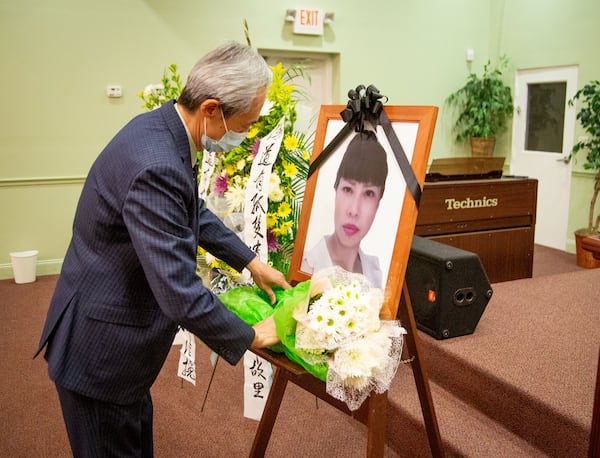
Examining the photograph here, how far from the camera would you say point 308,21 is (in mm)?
5727

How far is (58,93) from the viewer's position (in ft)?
16.5

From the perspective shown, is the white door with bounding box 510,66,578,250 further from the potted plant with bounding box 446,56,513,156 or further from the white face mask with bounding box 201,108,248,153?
the white face mask with bounding box 201,108,248,153

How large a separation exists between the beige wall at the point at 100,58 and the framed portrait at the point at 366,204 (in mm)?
3799

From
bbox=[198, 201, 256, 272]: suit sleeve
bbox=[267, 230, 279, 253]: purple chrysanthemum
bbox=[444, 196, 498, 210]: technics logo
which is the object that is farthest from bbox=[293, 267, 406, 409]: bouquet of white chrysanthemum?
bbox=[444, 196, 498, 210]: technics logo

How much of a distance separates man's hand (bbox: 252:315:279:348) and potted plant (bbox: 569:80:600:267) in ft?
13.8

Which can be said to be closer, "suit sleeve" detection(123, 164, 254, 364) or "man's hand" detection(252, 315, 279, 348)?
"suit sleeve" detection(123, 164, 254, 364)

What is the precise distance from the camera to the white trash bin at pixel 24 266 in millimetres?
4875

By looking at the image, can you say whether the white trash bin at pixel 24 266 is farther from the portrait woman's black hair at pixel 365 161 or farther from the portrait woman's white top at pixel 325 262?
the portrait woman's black hair at pixel 365 161

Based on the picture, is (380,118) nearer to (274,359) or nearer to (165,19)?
(274,359)

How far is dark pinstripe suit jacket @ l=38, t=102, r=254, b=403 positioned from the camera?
1140 mm

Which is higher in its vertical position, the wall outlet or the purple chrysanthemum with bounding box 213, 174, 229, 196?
the wall outlet

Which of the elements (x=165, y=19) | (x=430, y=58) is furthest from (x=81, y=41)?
(x=430, y=58)

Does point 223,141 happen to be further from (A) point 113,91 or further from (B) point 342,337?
(A) point 113,91

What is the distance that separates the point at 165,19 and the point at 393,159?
425 cm
